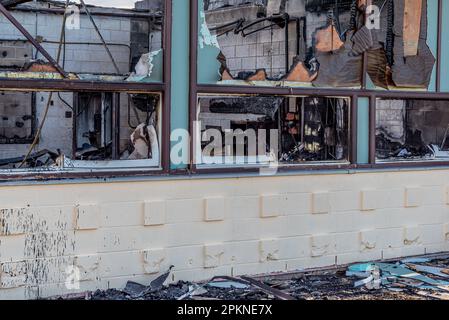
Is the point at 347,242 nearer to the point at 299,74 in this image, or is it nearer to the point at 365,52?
the point at 299,74

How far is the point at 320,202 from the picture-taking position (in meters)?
5.72

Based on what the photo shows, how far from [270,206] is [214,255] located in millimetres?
672

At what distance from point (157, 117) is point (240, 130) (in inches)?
162

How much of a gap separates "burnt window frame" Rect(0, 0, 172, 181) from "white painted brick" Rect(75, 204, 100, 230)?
231 millimetres

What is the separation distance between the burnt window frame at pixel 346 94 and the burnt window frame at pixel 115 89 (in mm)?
211

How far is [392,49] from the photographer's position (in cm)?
612

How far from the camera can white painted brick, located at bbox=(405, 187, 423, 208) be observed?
623 cm

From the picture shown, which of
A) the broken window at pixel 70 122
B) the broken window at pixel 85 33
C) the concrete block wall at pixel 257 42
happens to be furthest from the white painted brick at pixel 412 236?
the broken window at pixel 85 33

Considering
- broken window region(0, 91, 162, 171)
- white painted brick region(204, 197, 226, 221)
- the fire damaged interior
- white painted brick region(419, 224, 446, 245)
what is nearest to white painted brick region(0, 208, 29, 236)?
white painted brick region(204, 197, 226, 221)
